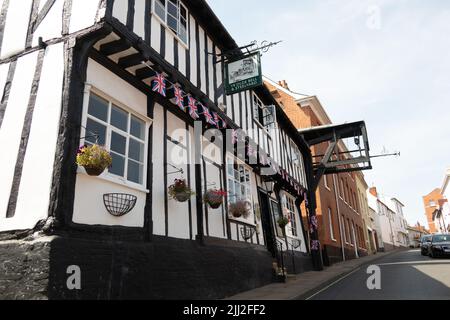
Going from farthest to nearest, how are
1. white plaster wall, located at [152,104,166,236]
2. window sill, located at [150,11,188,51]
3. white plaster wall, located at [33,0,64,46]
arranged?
window sill, located at [150,11,188,51] → white plaster wall, located at [152,104,166,236] → white plaster wall, located at [33,0,64,46]

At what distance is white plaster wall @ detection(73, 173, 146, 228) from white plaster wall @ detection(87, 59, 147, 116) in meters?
1.43

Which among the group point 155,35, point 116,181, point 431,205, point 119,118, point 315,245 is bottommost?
point 315,245

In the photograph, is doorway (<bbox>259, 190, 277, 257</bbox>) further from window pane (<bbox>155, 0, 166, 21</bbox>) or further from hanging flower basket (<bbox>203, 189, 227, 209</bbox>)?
window pane (<bbox>155, 0, 166, 21</bbox>)

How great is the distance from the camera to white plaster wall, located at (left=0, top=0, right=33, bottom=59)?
588 centimetres

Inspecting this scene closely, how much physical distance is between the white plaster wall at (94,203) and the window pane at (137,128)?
1112 millimetres

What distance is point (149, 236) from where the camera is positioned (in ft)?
19.0

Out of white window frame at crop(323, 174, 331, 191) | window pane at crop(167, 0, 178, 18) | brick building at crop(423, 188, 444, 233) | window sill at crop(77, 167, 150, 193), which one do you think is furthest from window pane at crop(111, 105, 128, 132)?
brick building at crop(423, 188, 444, 233)

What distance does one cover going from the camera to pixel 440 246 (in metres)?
17.5

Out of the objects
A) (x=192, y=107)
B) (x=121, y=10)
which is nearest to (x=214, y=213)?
(x=192, y=107)

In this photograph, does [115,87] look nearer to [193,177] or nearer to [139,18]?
[139,18]

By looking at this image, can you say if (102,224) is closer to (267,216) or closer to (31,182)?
(31,182)

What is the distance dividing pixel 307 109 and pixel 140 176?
17.1 meters

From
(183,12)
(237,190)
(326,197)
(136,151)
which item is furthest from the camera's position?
(326,197)

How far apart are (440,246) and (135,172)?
17.0m
